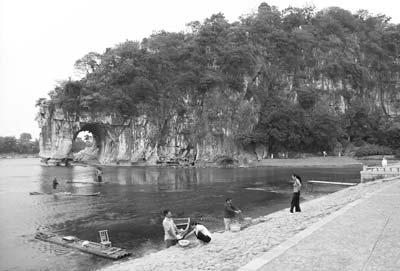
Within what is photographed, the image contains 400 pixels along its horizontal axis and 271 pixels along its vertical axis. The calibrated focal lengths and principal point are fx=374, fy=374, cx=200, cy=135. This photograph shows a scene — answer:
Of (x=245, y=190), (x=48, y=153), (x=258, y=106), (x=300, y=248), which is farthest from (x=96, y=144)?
(x=300, y=248)

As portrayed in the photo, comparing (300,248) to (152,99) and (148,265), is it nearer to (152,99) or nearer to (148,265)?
(148,265)

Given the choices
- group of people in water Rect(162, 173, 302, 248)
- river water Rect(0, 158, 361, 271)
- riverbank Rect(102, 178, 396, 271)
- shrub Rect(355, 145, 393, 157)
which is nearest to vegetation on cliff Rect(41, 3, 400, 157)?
shrub Rect(355, 145, 393, 157)

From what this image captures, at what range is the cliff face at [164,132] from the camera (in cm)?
8244

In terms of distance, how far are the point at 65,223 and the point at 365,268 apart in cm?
2002

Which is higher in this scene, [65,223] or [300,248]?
[300,248]

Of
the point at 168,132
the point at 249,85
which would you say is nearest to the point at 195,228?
the point at 168,132

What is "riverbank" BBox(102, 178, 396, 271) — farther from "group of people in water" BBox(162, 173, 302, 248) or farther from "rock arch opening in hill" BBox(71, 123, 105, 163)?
"rock arch opening in hill" BBox(71, 123, 105, 163)

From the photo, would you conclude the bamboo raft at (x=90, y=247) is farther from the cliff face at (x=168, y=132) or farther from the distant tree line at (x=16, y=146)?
the distant tree line at (x=16, y=146)

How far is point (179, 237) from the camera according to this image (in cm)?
1645

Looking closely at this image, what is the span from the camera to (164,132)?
8662 centimetres

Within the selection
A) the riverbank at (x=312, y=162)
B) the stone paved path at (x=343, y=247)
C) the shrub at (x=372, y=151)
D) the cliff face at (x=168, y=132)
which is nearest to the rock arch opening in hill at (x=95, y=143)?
the cliff face at (x=168, y=132)

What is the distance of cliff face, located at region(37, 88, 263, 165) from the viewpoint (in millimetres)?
82438

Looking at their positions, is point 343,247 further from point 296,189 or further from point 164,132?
point 164,132

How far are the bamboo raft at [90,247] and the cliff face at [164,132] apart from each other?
61.6 metres
